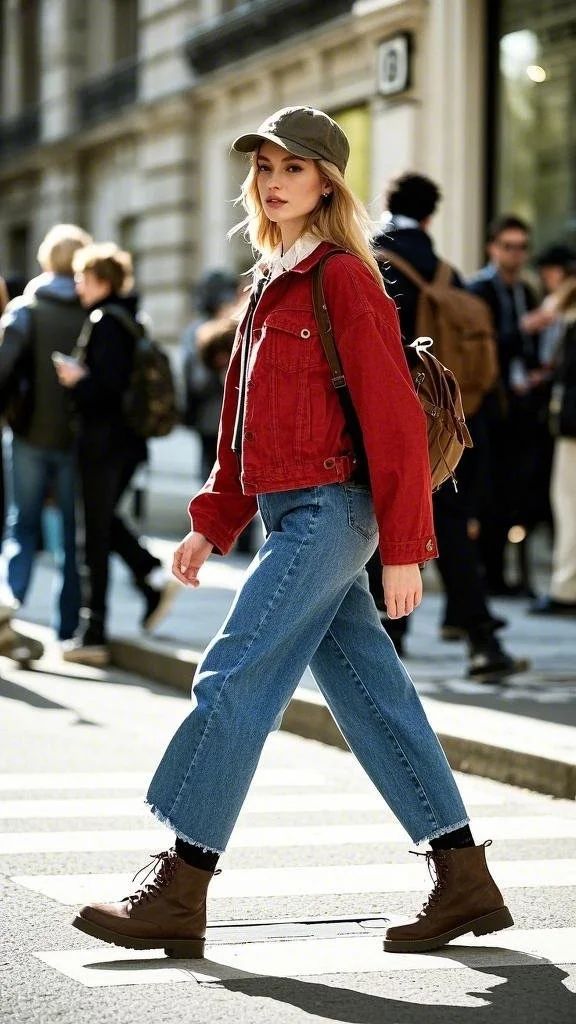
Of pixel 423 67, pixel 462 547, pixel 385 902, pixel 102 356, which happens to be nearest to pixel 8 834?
pixel 385 902

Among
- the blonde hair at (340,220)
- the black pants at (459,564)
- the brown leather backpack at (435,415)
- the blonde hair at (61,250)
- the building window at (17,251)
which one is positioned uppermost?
the building window at (17,251)

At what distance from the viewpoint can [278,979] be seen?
397 centimetres

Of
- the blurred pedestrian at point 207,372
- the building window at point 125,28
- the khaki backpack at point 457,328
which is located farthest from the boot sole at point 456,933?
the building window at point 125,28

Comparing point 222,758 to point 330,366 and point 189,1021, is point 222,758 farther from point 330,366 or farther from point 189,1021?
point 330,366

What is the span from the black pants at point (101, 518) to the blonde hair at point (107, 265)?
0.84m

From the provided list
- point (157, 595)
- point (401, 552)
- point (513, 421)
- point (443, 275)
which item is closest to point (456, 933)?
point (401, 552)

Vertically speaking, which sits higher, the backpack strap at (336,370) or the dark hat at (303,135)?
the dark hat at (303,135)

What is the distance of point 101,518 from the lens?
9203 mm

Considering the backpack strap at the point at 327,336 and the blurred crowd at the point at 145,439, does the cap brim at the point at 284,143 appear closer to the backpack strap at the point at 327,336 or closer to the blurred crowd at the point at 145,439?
the backpack strap at the point at 327,336

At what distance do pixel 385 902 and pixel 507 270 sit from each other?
674 centimetres

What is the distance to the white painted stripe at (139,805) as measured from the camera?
5777 millimetres

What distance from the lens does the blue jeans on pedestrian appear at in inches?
373

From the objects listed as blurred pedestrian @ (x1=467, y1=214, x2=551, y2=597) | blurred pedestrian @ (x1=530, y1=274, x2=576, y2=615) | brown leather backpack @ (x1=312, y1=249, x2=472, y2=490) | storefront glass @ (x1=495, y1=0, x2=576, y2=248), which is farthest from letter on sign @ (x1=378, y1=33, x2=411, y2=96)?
brown leather backpack @ (x1=312, y1=249, x2=472, y2=490)

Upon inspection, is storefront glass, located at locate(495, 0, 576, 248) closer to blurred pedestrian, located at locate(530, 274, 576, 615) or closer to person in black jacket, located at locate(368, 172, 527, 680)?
blurred pedestrian, located at locate(530, 274, 576, 615)
